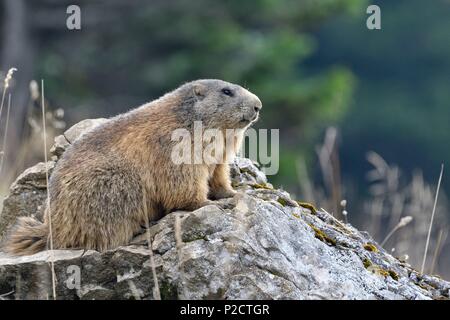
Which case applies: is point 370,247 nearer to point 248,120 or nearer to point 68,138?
point 248,120

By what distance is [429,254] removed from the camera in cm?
906

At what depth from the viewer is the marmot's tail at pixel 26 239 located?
5.75m

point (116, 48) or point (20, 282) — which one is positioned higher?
point (116, 48)

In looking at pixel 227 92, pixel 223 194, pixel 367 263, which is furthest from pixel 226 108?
pixel 367 263

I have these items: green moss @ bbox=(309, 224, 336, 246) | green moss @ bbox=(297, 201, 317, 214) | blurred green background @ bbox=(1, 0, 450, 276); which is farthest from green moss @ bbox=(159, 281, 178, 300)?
blurred green background @ bbox=(1, 0, 450, 276)

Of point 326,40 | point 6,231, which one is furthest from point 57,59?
point 326,40

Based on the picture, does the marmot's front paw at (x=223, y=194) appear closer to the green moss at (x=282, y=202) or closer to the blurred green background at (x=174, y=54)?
the green moss at (x=282, y=202)

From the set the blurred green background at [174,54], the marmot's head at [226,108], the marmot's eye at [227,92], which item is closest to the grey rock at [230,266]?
the marmot's head at [226,108]

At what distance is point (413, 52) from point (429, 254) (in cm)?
2887

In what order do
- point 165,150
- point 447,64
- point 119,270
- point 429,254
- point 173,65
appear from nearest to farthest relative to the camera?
point 119,270, point 165,150, point 429,254, point 173,65, point 447,64

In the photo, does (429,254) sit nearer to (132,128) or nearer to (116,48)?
(132,128)

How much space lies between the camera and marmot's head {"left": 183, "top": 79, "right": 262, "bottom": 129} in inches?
241

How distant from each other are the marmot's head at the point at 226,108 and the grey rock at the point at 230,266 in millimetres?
743

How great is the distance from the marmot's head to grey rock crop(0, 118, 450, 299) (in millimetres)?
743
